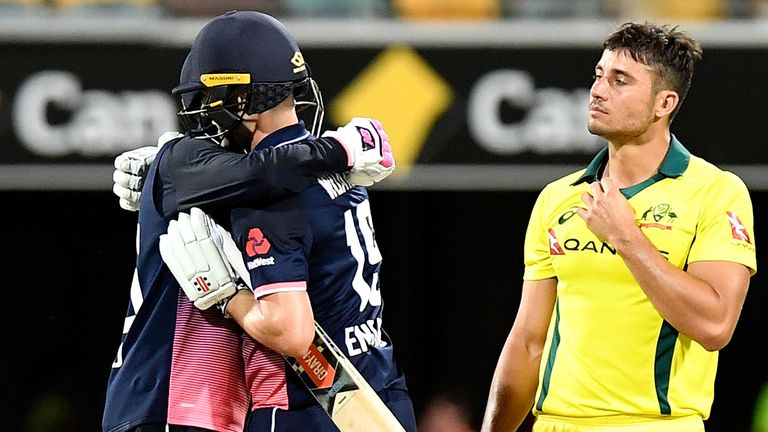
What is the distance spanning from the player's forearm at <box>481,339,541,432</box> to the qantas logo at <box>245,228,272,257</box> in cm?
77

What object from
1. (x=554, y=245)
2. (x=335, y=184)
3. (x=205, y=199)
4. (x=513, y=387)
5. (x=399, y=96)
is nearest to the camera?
(x=205, y=199)

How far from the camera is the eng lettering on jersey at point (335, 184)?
3.37 metres

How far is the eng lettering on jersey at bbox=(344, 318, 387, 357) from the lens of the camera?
11.1ft

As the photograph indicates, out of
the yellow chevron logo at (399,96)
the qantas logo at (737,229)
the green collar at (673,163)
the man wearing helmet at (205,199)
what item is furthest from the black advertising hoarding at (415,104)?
the qantas logo at (737,229)

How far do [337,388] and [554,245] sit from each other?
639mm

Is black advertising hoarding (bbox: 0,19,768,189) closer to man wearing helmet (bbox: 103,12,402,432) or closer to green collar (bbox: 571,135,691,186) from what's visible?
green collar (bbox: 571,135,691,186)

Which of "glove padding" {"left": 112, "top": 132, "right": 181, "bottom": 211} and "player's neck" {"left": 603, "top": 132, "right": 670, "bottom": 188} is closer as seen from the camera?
"player's neck" {"left": 603, "top": 132, "right": 670, "bottom": 188}

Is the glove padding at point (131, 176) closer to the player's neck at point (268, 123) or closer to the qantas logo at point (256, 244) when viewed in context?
the player's neck at point (268, 123)

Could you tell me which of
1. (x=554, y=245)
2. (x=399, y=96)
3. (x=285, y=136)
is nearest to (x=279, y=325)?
(x=285, y=136)

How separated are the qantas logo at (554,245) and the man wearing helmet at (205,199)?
18.2 inches

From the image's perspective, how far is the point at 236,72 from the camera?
3.34m

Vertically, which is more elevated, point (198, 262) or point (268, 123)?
point (268, 123)

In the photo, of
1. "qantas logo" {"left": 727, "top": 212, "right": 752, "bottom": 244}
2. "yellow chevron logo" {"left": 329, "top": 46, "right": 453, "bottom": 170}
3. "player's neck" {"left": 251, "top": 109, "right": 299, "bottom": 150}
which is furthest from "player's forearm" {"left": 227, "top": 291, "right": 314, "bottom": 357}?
"yellow chevron logo" {"left": 329, "top": 46, "right": 453, "bottom": 170}

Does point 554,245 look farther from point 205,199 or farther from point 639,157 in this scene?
point 205,199
